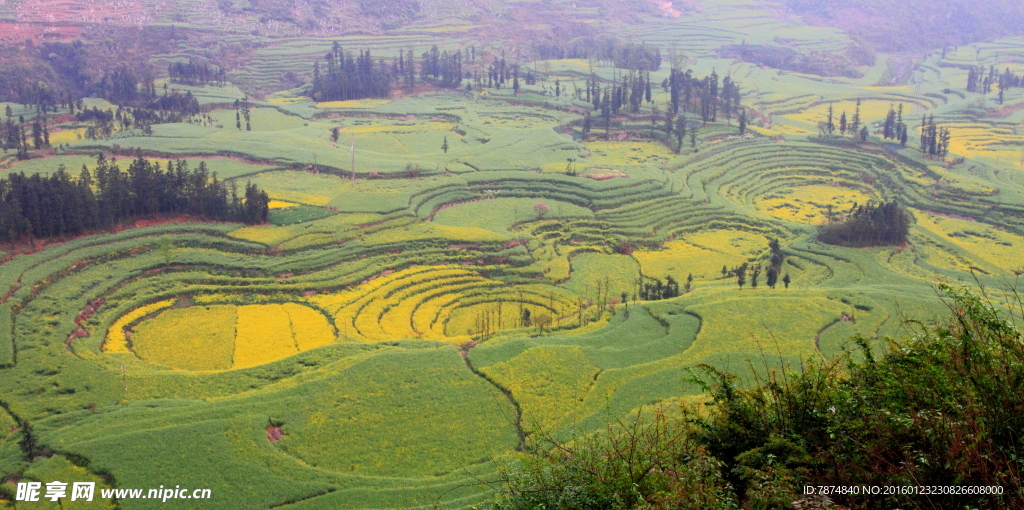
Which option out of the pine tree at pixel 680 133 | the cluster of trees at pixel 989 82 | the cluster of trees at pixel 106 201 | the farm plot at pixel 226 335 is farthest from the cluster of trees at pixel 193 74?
the cluster of trees at pixel 989 82

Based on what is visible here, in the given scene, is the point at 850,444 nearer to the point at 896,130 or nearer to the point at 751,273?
the point at 751,273

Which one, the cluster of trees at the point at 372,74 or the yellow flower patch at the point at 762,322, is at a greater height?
the cluster of trees at the point at 372,74

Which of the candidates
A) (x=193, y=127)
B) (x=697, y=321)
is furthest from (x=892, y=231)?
(x=193, y=127)

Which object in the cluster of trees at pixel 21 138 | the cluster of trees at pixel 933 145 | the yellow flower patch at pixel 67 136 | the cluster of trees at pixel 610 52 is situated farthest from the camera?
the cluster of trees at pixel 610 52

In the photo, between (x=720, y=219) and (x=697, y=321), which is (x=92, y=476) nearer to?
(x=697, y=321)

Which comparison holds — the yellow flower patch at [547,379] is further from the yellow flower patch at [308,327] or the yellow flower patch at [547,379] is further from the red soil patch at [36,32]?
the red soil patch at [36,32]
